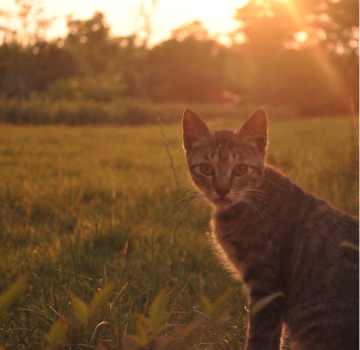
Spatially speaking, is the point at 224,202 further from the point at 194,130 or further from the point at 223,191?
the point at 194,130

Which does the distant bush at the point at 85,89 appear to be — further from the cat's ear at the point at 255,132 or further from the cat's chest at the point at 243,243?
the cat's chest at the point at 243,243

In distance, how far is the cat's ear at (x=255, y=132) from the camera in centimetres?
331

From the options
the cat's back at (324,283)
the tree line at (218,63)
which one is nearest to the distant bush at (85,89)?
the tree line at (218,63)

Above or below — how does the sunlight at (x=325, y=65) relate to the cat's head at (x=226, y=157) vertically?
above

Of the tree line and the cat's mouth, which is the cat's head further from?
the tree line

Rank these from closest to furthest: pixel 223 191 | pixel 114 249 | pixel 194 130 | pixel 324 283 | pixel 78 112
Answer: pixel 324 283 < pixel 223 191 < pixel 194 130 < pixel 114 249 < pixel 78 112

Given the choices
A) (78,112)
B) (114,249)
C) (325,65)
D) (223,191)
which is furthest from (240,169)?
(325,65)

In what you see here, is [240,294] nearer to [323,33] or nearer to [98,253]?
[98,253]

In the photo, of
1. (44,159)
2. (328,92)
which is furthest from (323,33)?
(44,159)

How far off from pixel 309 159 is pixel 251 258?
6.46 m

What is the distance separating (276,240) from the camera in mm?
2850

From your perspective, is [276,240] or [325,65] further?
[325,65]

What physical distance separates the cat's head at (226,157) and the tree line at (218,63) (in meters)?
11.2

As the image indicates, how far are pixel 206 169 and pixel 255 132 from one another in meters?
0.52
